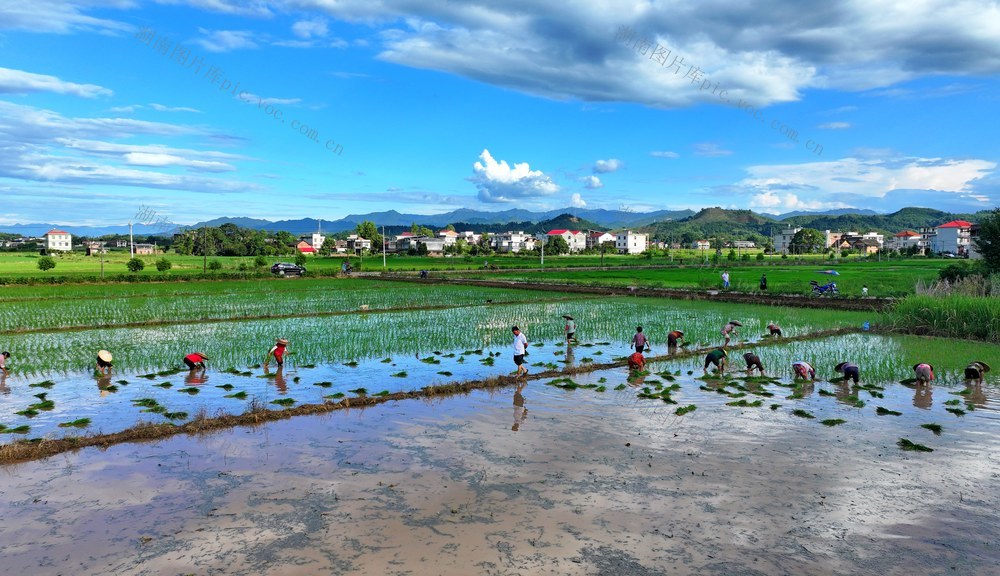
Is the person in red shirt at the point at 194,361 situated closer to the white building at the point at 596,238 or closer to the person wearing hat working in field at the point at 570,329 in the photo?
the person wearing hat working in field at the point at 570,329

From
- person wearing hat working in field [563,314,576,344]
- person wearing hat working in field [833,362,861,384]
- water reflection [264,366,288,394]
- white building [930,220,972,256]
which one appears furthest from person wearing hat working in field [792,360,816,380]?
white building [930,220,972,256]

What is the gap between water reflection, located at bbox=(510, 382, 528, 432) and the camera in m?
9.27

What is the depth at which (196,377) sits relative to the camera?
1254cm

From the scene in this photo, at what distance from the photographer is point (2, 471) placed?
7.22 meters

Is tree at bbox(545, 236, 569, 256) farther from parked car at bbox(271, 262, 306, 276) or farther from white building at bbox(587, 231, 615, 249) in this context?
parked car at bbox(271, 262, 306, 276)

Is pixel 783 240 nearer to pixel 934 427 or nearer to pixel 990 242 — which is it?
pixel 990 242

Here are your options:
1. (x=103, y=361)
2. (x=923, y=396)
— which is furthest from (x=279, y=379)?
(x=923, y=396)

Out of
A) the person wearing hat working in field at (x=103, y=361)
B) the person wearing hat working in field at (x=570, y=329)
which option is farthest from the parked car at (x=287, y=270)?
the person wearing hat working in field at (x=570, y=329)

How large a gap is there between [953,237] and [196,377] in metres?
126

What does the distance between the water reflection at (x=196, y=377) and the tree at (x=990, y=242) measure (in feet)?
110

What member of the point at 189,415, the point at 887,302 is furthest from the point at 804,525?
the point at 887,302

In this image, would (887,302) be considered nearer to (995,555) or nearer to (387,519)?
(995,555)

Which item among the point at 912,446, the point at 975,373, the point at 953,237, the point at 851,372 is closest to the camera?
the point at 912,446

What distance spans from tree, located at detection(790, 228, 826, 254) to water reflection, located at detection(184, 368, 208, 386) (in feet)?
368
